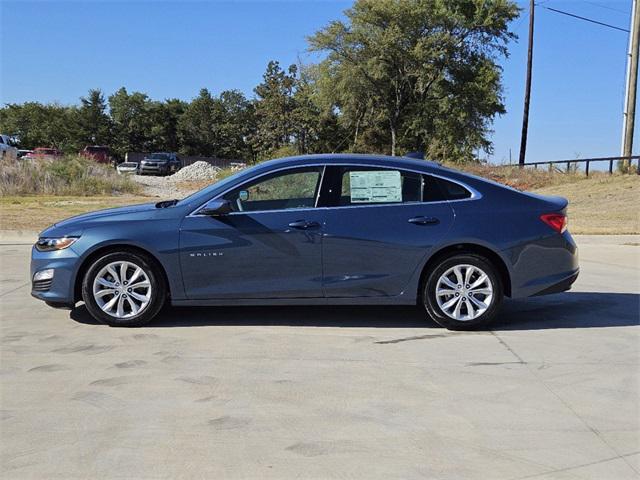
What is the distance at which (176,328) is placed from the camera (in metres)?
5.95

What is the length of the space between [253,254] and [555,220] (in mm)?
2873

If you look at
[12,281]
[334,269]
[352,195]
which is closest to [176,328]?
[334,269]

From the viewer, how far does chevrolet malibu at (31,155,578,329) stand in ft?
18.9

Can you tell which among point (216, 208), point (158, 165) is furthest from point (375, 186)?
point (158, 165)

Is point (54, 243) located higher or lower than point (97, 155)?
lower

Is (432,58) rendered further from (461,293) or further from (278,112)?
(461,293)

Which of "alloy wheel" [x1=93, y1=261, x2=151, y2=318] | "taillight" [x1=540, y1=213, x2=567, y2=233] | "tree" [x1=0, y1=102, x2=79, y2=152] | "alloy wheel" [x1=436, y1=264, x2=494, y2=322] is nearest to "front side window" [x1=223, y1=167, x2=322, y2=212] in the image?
"alloy wheel" [x1=93, y1=261, x2=151, y2=318]

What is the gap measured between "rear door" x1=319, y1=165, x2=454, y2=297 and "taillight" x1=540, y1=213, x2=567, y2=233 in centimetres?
91

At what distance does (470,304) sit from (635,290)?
3294 mm

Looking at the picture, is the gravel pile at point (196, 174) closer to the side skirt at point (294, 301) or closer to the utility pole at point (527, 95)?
the utility pole at point (527, 95)

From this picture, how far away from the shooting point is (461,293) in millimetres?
5832

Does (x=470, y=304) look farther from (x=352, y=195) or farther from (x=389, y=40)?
(x=389, y=40)

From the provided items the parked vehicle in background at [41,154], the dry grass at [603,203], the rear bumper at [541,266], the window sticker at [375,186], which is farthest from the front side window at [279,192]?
the parked vehicle in background at [41,154]

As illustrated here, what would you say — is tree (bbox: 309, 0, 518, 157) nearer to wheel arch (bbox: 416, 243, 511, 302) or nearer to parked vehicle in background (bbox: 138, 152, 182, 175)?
parked vehicle in background (bbox: 138, 152, 182, 175)
